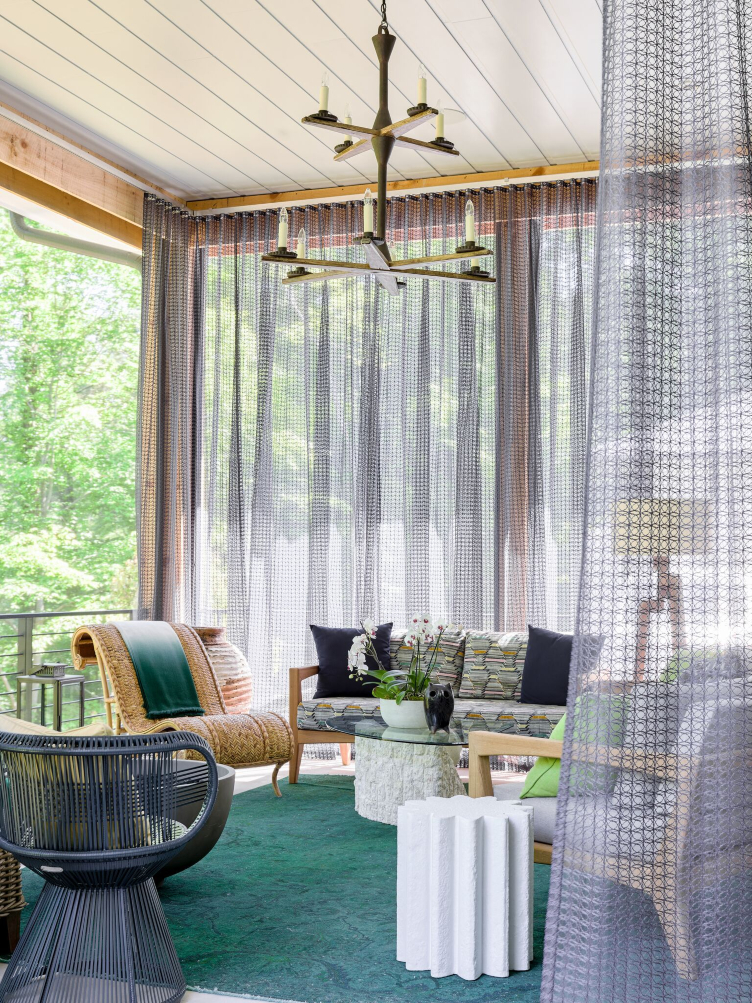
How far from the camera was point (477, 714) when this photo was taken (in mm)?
4270

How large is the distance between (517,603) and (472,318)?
5.24 feet

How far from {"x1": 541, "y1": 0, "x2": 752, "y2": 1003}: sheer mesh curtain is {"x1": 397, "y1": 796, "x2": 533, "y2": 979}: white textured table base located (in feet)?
2.36

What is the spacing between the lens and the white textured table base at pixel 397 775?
402 centimetres

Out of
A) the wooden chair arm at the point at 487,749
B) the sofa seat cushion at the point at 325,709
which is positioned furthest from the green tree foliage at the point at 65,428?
the wooden chair arm at the point at 487,749

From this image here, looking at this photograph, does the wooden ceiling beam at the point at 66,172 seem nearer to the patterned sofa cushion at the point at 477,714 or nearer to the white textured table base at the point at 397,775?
the patterned sofa cushion at the point at 477,714

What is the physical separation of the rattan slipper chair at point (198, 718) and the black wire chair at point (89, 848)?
1657 mm

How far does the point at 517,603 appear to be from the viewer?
5.30 m

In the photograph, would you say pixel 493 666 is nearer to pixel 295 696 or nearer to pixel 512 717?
pixel 512 717

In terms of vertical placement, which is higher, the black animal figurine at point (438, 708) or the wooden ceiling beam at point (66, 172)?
the wooden ceiling beam at point (66, 172)

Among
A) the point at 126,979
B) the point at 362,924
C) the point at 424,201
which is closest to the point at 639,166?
the point at 126,979

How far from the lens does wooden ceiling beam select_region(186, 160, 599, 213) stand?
17.6ft

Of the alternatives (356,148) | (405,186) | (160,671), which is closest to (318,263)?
(356,148)

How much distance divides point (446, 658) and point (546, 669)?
1.90ft

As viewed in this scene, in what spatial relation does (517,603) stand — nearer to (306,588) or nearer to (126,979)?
(306,588)
